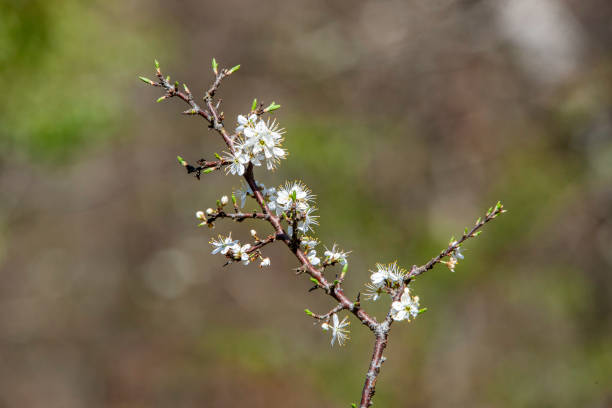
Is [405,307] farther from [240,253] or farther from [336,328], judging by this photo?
[240,253]

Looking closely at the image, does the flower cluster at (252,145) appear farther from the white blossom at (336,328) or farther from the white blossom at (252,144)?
the white blossom at (336,328)

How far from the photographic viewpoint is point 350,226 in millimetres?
8078

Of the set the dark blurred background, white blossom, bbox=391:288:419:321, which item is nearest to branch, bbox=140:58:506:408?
white blossom, bbox=391:288:419:321

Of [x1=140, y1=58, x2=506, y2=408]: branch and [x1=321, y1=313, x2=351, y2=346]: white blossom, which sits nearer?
[x1=140, y1=58, x2=506, y2=408]: branch

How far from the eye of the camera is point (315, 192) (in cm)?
834

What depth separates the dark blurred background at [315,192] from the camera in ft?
22.7

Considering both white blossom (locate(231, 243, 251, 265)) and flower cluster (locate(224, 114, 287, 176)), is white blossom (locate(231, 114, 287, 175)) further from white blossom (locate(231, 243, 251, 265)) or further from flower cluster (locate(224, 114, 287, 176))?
white blossom (locate(231, 243, 251, 265))

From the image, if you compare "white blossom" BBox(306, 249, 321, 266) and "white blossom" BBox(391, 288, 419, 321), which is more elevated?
"white blossom" BBox(306, 249, 321, 266)

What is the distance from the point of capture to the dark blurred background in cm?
691

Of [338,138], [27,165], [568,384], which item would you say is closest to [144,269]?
[27,165]


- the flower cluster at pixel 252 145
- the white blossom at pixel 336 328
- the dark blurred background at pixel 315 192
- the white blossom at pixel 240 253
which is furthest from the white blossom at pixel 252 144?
the dark blurred background at pixel 315 192

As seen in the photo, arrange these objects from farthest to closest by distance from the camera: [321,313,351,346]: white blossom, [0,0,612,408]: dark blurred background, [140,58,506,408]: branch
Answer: [0,0,612,408]: dark blurred background
[321,313,351,346]: white blossom
[140,58,506,408]: branch

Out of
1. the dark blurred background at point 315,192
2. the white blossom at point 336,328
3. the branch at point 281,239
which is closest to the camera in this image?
the branch at point 281,239

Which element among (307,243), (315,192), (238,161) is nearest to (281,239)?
(307,243)
